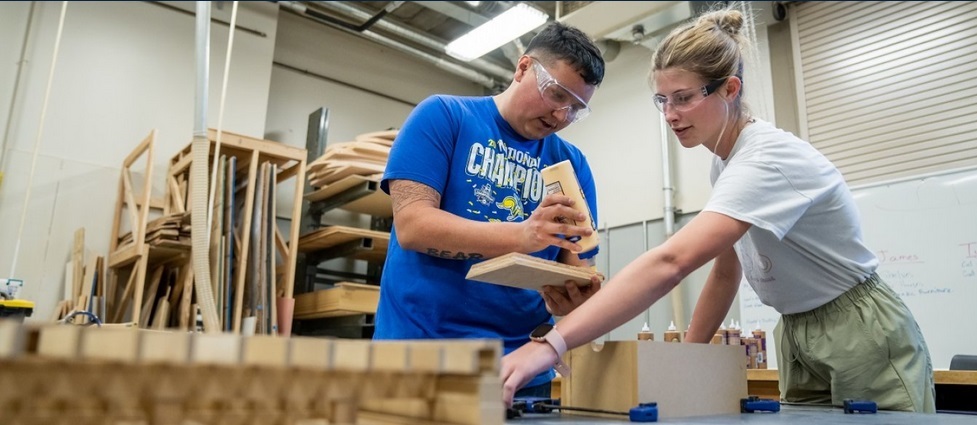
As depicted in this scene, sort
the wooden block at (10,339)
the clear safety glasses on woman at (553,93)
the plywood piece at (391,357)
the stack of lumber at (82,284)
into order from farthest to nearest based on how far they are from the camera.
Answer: the stack of lumber at (82,284)
the clear safety glasses on woman at (553,93)
the plywood piece at (391,357)
the wooden block at (10,339)

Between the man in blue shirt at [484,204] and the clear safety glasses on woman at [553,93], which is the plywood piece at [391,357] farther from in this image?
the clear safety glasses on woman at [553,93]

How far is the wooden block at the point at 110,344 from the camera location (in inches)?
13.0

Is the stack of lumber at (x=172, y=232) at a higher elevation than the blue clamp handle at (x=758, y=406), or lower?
higher

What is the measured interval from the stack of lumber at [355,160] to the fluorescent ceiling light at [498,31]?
0.87 meters

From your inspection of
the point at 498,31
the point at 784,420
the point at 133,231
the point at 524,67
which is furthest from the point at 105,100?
the point at 784,420

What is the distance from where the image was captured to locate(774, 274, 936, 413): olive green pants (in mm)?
1237

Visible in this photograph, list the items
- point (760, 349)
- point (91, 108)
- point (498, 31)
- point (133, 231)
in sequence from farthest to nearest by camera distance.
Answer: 1. point (498, 31)
2. point (91, 108)
3. point (133, 231)
4. point (760, 349)

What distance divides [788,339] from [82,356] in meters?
Result: 1.39

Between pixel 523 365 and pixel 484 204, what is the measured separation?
1.52 feet

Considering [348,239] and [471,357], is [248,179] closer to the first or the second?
[348,239]

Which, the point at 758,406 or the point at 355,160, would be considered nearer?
the point at 758,406

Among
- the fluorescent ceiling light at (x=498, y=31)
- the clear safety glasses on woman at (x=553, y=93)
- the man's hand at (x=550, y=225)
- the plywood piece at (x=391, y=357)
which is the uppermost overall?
the fluorescent ceiling light at (x=498, y=31)

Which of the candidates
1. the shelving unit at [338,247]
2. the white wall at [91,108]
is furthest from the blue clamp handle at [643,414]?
the white wall at [91,108]

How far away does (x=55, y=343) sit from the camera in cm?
33
